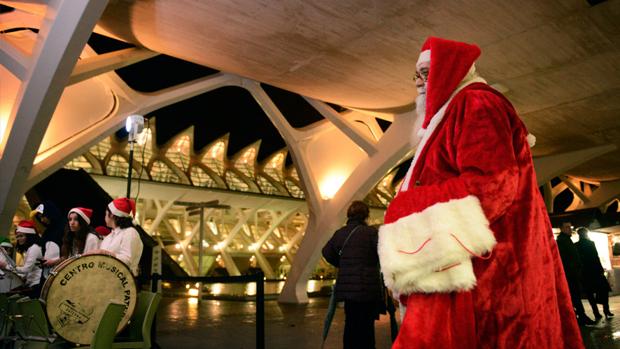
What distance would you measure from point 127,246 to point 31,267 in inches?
105

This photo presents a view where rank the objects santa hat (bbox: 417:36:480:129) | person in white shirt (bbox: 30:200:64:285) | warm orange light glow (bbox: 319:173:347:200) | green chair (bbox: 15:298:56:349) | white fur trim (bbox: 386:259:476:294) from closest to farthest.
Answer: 1. white fur trim (bbox: 386:259:476:294)
2. santa hat (bbox: 417:36:480:129)
3. green chair (bbox: 15:298:56:349)
4. person in white shirt (bbox: 30:200:64:285)
5. warm orange light glow (bbox: 319:173:347:200)

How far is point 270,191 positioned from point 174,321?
A: 3108cm

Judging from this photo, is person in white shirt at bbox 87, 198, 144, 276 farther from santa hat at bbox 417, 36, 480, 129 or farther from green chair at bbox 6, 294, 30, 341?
santa hat at bbox 417, 36, 480, 129

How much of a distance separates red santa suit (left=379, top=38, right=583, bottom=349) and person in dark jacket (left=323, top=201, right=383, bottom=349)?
3.29 m

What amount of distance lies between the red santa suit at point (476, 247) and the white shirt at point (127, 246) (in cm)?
443

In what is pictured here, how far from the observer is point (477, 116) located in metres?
1.80

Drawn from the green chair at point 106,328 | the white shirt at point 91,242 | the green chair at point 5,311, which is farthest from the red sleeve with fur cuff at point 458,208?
the white shirt at point 91,242

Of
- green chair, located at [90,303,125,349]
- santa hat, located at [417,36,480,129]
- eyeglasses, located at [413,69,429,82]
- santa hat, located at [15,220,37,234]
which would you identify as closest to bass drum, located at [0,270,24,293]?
santa hat, located at [15,220,37,234]

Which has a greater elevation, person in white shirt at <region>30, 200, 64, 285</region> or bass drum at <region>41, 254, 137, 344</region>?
person in white shirt at <region>30, 200, 64, 285</region>

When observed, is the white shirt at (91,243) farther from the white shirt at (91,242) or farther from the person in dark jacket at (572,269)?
the person in dark jacket at (572,269)

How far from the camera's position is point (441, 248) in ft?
5.36

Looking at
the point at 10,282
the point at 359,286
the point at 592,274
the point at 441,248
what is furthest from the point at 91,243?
the point at 592,274

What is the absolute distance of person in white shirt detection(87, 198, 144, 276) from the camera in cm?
550

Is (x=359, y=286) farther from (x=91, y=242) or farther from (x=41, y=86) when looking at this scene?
(x=41, y=86)
